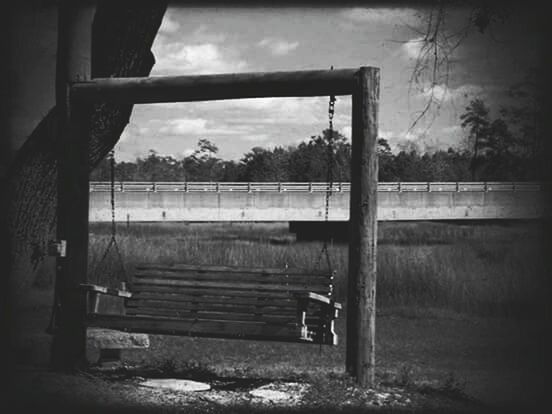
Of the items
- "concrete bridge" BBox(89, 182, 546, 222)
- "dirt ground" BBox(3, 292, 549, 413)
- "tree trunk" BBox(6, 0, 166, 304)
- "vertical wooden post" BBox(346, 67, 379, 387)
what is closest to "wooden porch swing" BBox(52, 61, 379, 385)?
"vertical wooden post" BBox(346, 67, 379, 387)

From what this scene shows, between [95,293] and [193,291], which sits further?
[193,291]

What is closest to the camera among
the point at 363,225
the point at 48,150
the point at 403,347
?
the point at 363,225

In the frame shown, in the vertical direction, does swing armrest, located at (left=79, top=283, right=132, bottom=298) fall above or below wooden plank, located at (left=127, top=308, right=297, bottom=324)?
above

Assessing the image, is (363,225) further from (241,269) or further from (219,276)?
(219,276)

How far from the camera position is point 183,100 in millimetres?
7355

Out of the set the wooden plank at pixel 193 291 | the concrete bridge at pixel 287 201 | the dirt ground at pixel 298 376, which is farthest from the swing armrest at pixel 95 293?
the concrete bridge at pixel 287 201

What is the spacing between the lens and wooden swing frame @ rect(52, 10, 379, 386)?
269 inches

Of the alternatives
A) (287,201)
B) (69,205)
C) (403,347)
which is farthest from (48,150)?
(287,201)

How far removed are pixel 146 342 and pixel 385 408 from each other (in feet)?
8.15

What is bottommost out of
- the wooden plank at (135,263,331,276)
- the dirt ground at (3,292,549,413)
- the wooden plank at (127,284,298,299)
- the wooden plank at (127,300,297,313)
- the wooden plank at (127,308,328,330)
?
the dirt ground at (3,292,549,413)

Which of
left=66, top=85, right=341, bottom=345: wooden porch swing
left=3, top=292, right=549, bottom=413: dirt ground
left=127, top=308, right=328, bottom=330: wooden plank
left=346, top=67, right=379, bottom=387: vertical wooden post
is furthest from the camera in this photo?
left=127, top=308, right=328, bottom=330: wooden plank

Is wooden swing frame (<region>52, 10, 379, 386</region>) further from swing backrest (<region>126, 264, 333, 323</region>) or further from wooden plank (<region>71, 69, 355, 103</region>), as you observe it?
swing backrest (<region>126, 264, 333, 323</region>)

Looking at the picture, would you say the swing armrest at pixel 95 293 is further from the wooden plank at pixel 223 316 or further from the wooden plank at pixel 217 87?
the wooden plank at pixel 217 87

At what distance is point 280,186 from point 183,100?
32.6 m
